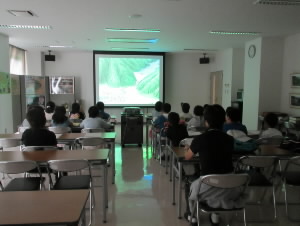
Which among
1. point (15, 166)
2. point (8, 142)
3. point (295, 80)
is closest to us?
point (15, 166)

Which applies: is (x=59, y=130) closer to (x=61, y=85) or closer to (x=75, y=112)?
(x=75, y=112)

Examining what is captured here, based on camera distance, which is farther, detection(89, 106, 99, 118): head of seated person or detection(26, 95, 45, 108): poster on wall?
detection(26, 95, 45, 108): poster on wall

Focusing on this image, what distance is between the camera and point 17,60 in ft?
30.2

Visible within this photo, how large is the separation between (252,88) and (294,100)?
3.99 feet

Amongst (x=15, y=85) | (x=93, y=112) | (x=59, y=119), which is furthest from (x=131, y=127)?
(x=15, y=85)

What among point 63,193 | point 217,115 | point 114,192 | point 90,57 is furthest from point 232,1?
point 90,57

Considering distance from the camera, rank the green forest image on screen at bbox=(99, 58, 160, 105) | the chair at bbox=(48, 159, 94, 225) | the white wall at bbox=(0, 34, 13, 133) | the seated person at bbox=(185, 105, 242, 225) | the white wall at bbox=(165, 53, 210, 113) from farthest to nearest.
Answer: the white wall at bbox=(165, 53, 210, 113)
the green forest image on screen at bbox=(99, 58, 160, 105)
the white wall at bbox=(0, 34, 13, 133)
the chair at bbox=(48, 159, 94, 225)
the seated person at bbox=(185, 105, 242, 225)

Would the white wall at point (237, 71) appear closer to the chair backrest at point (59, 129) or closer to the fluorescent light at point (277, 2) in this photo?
the fluorescent light at point (277, 2)

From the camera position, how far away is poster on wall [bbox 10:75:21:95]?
25.2 feet

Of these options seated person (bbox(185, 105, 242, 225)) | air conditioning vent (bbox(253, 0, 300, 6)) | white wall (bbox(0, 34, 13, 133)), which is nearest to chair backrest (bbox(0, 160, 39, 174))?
seated person (bbox(185, 105, 242, 225))

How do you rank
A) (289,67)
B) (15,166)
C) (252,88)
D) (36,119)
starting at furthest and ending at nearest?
(252,88), (289,67), (36,119), (15,166)

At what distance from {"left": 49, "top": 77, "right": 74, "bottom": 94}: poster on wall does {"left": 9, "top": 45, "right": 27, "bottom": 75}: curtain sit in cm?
108

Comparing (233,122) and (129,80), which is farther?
(129,80)

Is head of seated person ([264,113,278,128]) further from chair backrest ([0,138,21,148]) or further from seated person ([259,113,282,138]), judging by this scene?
chair backrest ([0,138,21,148])
